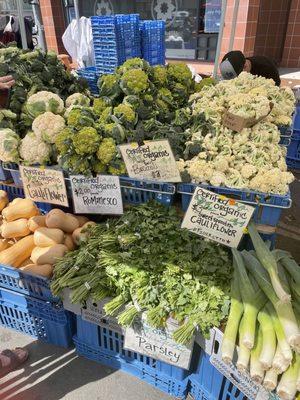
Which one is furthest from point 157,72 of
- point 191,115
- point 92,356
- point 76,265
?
point 92,356

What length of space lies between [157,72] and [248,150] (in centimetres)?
125

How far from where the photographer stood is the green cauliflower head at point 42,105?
2678 mm

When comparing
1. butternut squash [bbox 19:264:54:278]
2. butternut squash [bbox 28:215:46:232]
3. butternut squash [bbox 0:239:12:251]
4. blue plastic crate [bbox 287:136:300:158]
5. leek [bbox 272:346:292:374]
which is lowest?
blue plastic crate [bbox 287:136:300:158]

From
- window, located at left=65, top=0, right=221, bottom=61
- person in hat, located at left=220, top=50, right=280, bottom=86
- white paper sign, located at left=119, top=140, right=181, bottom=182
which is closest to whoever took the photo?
white paper sign, located at left=119, top=140, right=181, bottom=182

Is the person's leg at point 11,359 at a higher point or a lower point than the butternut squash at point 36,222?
lower

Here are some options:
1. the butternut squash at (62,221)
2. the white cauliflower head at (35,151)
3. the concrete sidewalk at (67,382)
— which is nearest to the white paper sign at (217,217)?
the butternut squash at (62,221)

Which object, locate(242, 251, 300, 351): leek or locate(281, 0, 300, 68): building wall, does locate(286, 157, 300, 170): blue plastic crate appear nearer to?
locate(242, 251, 300, 351): leek

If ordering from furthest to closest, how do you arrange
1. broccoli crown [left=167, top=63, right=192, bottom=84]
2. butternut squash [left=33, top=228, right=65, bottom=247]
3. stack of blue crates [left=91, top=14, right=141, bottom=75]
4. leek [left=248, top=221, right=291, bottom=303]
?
stack of blue crates [left=91, top=14, right=141, bottom=75]
broccoli crown [left=167, top=63, right=192, bottom=84]
butternut squash [left=33, top=228, right=65, bottom=247]
leek [left=248, top=221, right=291, bottom=303]

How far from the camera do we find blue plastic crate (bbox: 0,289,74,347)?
6.94 ft

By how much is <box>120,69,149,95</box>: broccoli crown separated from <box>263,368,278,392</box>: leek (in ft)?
7.10

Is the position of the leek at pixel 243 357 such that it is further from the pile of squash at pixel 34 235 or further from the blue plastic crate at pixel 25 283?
the pile of squash at pixel 34 235

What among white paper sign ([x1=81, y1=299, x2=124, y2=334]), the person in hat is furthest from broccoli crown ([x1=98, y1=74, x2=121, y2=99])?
the person in hat

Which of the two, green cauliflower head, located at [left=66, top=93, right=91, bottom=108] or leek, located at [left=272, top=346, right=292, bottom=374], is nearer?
leek, located at [left=272, top=346, right=292, bottom=374]

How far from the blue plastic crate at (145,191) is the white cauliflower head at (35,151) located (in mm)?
613
